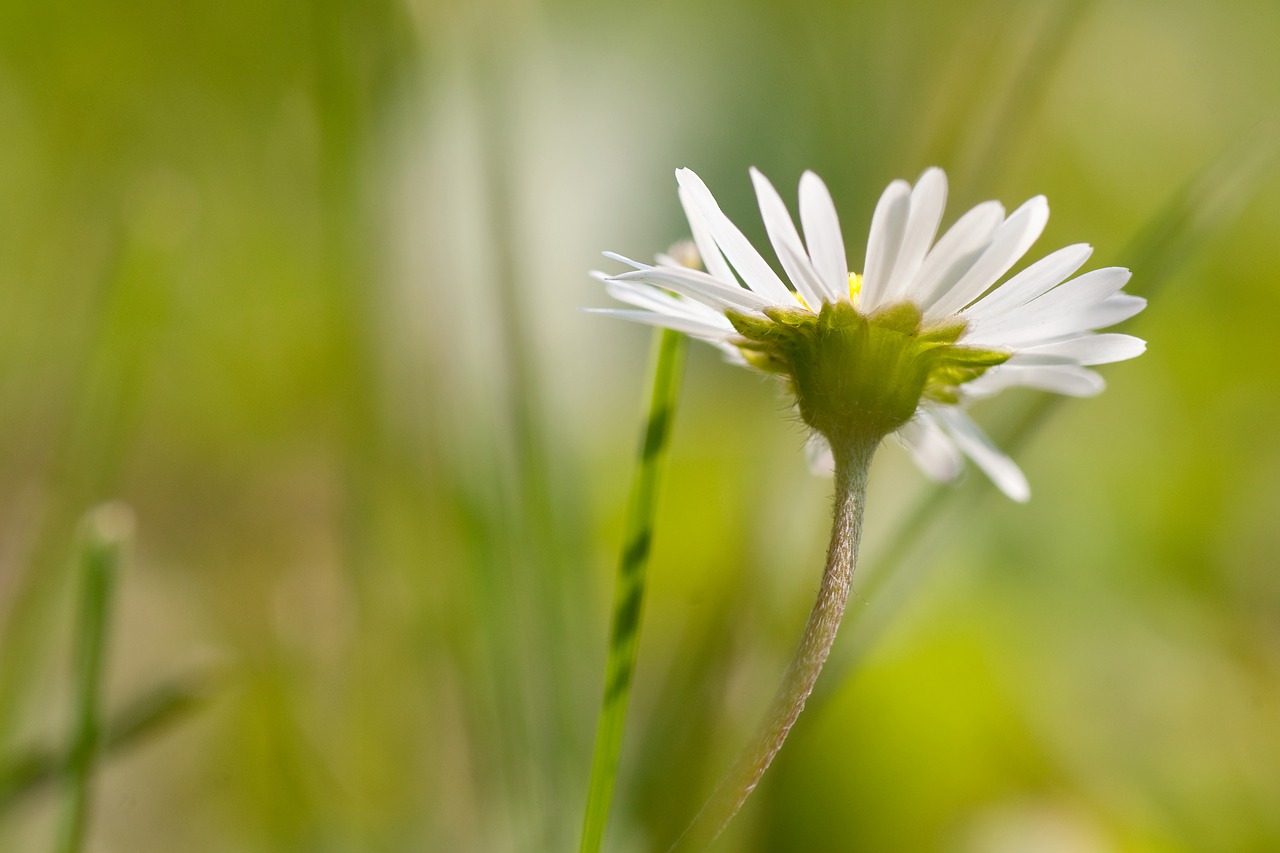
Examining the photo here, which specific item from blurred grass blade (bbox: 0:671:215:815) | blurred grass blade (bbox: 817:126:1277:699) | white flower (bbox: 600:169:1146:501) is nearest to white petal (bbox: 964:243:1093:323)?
white flower (bbox: 600:169:1146:501)

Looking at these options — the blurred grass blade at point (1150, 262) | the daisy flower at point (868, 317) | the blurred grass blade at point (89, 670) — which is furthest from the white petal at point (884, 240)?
the blurred grass blade at point (89, 670)

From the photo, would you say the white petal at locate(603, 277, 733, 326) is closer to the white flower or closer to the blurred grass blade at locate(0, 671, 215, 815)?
the white flower

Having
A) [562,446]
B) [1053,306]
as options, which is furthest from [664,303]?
[562,446]

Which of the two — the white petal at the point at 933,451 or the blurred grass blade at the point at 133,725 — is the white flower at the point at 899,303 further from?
the blurred grass blade at the point at 133,725

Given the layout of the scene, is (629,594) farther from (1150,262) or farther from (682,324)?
(1150,262)

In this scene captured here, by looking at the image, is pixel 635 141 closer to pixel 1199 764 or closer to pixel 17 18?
pixel 1199 764
